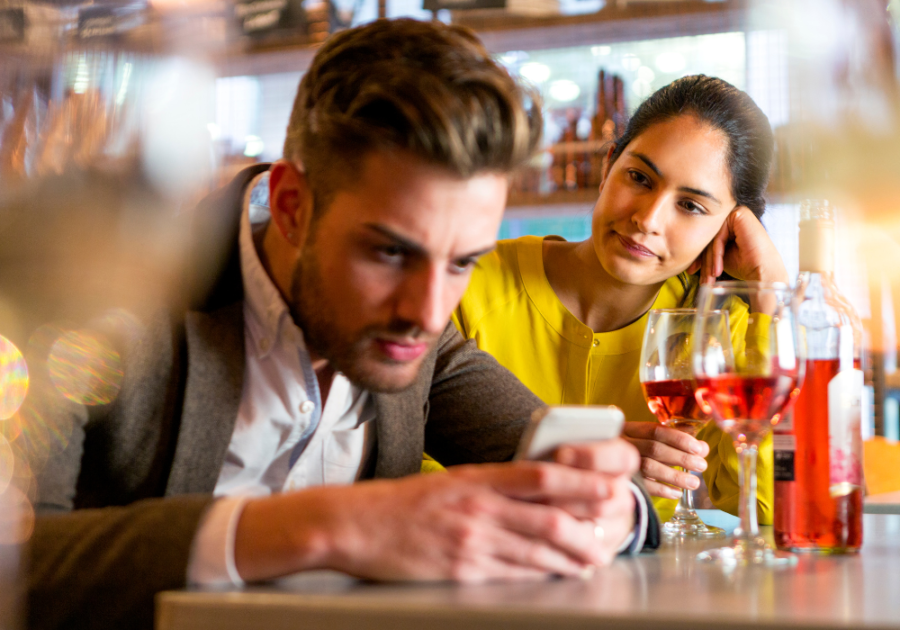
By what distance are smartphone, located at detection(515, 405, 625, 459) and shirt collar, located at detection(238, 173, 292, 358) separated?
465 mm

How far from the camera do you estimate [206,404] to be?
952 millimetres

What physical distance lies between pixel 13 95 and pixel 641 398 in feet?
6.16

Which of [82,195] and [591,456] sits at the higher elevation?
[82,195]

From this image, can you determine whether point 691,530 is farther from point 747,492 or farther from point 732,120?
point 732,120

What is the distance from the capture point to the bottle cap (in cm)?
86

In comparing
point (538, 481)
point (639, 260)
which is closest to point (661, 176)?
point (639, 260)

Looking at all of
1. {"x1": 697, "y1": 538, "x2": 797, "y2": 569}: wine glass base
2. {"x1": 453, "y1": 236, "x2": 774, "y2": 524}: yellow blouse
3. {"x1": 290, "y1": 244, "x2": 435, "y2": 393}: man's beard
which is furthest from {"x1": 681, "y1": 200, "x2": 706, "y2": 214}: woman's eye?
{"x1": 697, "y1": 538, "x2": 797, "y2": 569}: wine glass base

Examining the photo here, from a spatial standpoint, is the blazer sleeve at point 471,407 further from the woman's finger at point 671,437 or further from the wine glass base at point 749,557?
the wine glass base at point 749,557

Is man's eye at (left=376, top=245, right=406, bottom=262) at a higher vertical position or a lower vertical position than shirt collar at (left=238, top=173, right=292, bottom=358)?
higher

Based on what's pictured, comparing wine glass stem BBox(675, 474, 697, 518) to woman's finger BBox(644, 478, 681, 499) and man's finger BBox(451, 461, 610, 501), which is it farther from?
man's finger BBox(451, 461, 610, 501)

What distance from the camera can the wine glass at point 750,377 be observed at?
0.77 meters

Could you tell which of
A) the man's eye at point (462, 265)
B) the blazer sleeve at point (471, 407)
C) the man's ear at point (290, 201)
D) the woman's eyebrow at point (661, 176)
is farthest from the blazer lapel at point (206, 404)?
the woman's eyebrow at point (661, 176)

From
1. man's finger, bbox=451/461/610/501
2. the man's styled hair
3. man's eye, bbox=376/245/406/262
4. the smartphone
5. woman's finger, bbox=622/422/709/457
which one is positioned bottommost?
woman's finger, bbox=622/422/709/457

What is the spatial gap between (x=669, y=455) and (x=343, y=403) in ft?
1.44
